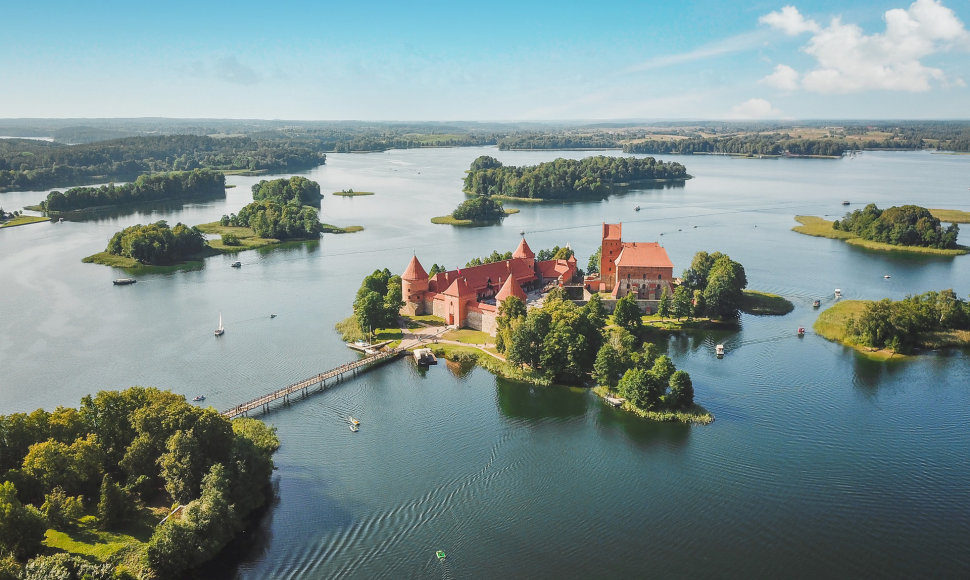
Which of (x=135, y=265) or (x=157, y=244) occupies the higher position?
(x=157, y=244)

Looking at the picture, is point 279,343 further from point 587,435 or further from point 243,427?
point 587,435

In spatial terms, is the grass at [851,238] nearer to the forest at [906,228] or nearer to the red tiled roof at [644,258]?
the forest at [906,228]

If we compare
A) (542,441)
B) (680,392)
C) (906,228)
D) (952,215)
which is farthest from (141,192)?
(952,215)

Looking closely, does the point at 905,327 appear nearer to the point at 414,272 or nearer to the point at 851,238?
the point at 414,272

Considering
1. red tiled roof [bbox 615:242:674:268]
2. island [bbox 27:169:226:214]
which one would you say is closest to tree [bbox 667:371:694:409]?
red tiled roof [bbox 615:242:674:268]

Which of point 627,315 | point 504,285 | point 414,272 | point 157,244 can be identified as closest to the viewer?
point 627,315

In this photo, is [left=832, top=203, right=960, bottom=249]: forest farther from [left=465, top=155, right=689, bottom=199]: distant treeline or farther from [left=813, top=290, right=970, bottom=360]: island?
[left=465, top=155, right=689, bottom=199]: distant treeline

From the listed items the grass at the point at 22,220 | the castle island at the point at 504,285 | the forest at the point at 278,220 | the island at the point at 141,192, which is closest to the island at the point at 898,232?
the castle island at the point at 504,285

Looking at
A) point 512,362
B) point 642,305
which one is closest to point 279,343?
point 512,362
